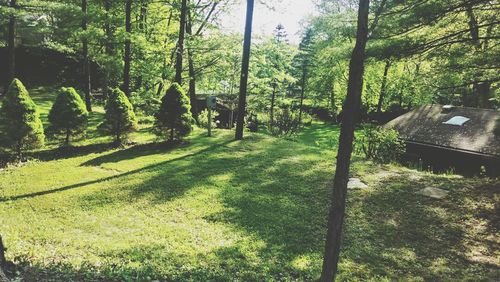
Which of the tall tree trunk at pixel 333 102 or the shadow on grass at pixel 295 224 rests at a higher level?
the tall tree trunk at pixel 333 102

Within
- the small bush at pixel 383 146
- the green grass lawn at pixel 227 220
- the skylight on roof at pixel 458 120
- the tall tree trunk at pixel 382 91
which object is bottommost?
the green grass lawn at pixel 227 220

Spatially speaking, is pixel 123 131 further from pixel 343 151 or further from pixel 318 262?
pixel 343 151

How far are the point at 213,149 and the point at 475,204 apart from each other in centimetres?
852

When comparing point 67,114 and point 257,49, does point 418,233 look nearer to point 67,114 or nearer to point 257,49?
point 67,114

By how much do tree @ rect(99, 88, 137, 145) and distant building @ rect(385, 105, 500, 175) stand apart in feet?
42.0

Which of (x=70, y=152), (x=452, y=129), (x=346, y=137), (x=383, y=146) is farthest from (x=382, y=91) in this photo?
(x=346, y=137)

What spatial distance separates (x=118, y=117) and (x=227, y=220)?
23.7 feet

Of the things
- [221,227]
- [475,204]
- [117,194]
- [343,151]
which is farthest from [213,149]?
[343,151]

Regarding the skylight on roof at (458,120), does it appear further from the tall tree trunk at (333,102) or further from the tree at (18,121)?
the tall tree trunk at (333,102)

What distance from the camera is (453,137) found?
1661 centimetres

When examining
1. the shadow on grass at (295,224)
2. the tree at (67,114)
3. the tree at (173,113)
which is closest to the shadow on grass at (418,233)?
the shadow on grass at (295,224)

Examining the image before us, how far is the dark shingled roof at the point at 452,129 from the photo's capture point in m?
15.5

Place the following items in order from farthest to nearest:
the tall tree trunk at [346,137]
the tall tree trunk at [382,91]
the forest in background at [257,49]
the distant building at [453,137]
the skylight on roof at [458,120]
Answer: the tall tree trunk at [382,91], the skylight on roof at [458,120], the distant building at [453,137], the forest in background at [257,49], the tall tree trunk at [346,137]

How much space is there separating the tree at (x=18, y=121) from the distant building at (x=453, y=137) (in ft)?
51.3
